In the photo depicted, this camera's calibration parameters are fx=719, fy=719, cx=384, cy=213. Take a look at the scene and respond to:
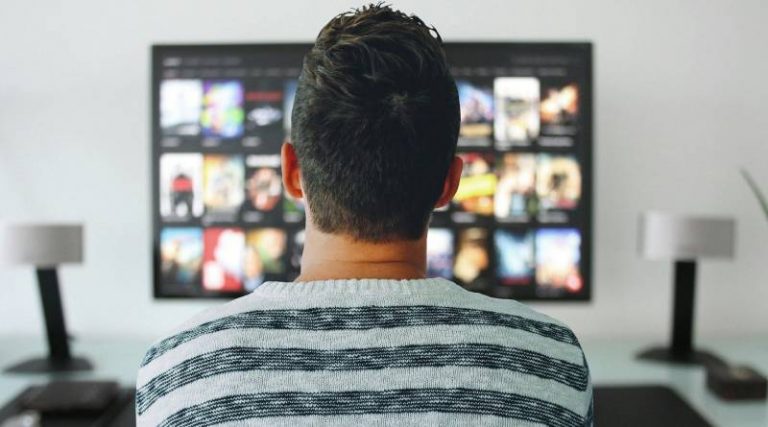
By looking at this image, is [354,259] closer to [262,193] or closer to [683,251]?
[262,193]

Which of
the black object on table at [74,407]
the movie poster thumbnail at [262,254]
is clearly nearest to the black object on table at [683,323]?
the movie poster thumbnail at [262,254]

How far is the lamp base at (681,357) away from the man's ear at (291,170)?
6.88 ft

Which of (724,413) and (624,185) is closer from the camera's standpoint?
(724,413)

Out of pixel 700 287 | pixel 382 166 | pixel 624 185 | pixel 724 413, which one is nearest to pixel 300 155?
pixel 382 166

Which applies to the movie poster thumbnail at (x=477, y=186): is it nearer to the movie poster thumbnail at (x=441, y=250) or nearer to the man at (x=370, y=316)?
the movie poster thumbnail at (x=441, y=250)

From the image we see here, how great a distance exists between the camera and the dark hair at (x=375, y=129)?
856 millimetres

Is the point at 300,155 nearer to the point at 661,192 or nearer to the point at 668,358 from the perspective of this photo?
the point at 668,358

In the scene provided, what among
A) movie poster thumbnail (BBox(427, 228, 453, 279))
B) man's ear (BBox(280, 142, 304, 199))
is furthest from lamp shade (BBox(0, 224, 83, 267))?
man's ear (BBox(280, 142, 304, 199))

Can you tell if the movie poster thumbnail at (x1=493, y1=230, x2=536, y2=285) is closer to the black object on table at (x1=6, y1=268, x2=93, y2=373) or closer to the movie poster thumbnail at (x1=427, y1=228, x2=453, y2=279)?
the movie poster thumbnail at (x1=427, y1=228, x2=453, y2=279)

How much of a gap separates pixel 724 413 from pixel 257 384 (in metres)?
1.87

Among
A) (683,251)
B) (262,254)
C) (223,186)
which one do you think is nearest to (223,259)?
(262,254)

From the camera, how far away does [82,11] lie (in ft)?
9.67

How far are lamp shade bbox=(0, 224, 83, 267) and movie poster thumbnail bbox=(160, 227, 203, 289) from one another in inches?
13.7

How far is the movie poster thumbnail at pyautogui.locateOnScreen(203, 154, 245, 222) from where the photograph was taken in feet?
8.68
